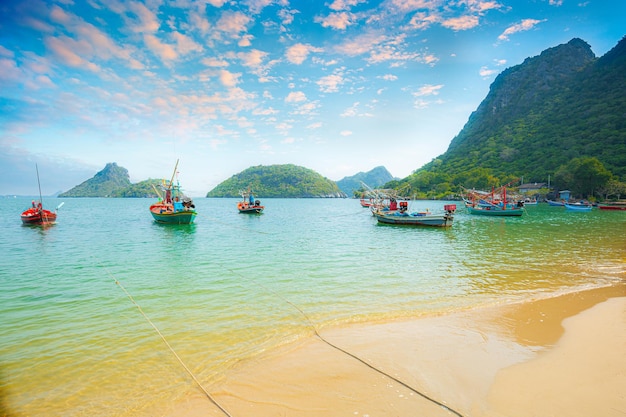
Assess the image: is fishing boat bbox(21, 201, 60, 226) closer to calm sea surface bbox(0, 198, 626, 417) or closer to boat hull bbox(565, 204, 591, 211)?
calm sea surface bbox(0, 198, 626, 417)

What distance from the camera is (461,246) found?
23891mm

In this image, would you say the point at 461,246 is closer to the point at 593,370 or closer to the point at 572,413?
the point at 593,370

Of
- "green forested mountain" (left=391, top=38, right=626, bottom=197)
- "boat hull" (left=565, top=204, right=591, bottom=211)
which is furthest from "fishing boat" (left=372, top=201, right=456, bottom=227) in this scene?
"green forested mountain" (left=391, top=38, right=626, bottom=197)

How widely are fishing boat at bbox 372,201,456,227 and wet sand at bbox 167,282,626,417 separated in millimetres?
29871

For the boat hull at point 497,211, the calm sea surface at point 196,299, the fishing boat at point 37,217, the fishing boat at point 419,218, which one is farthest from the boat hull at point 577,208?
the fishing boat at point 37,217

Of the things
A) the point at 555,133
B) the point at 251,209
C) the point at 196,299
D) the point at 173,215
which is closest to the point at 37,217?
the point at 173,215

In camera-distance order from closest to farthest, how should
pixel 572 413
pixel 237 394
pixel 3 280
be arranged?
pixel 572 413, pixel 237 394, pixel 3 280

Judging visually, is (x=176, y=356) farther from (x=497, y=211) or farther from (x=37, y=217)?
(x=497, y=211)

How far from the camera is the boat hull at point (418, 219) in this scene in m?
37.3

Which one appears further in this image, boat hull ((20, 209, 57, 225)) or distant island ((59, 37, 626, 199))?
distant island ((59, 37, 626, 199))

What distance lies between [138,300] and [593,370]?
509 inches

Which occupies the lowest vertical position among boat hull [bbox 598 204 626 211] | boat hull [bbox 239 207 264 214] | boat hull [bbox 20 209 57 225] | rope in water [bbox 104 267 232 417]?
boat hull [bbox 598 204 626 211]

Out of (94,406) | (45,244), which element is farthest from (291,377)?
(45,244)

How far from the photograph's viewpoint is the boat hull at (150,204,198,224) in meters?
41.2
